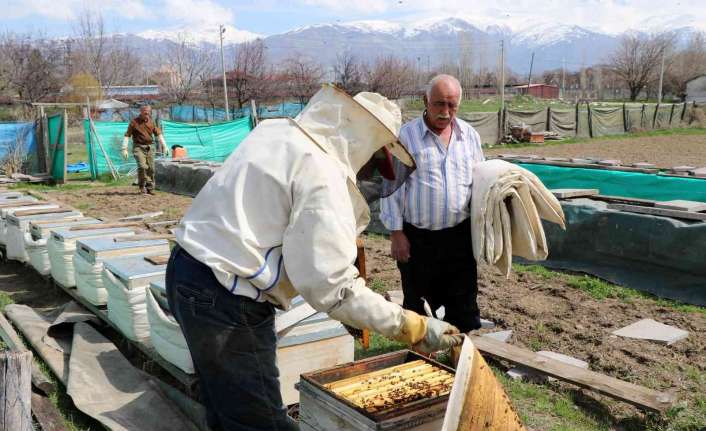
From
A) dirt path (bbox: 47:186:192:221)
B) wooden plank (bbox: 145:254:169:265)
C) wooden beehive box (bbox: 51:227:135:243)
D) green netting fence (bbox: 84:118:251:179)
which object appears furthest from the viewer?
green netting fence (bbox: 84:118:251:179)

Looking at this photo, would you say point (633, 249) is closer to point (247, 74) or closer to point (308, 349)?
point (308, 349)

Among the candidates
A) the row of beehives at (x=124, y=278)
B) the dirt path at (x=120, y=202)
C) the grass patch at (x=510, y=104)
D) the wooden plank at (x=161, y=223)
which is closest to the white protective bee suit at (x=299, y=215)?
the row of beehives at (x=124, y=278)

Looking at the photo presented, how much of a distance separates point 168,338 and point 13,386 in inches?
51.9

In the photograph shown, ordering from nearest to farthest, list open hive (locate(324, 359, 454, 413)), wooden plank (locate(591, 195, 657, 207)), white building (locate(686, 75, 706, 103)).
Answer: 1. open hive (locate(324, 359, 454, 413))
2. wooden plank (locate(591, 195, 657, 207))
3. white building (locate(686, 75, 706, 103))

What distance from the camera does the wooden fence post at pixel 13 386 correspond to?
2771 millimetres

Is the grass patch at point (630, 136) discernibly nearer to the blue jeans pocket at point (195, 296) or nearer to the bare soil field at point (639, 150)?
the bare soil field at point (639, 150)

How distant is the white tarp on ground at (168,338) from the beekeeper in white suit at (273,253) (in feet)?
4.71

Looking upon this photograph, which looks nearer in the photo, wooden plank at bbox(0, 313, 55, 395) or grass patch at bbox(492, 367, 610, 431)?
grass patch at bbox(492, 367, 610, 431)

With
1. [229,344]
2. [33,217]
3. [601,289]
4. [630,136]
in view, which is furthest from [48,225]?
[630,136]

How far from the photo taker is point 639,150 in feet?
72.2

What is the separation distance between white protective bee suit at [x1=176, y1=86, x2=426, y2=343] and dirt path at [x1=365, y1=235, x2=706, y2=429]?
2.56m

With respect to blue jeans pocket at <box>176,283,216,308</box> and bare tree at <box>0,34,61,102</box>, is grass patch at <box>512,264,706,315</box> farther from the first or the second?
bare tree at <box>0,34,61,102</box>

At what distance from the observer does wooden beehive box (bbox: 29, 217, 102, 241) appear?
6.62 meters

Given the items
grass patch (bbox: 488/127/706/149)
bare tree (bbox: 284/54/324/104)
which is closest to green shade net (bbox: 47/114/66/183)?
grass patch (bbox: 488/127/706/149)
